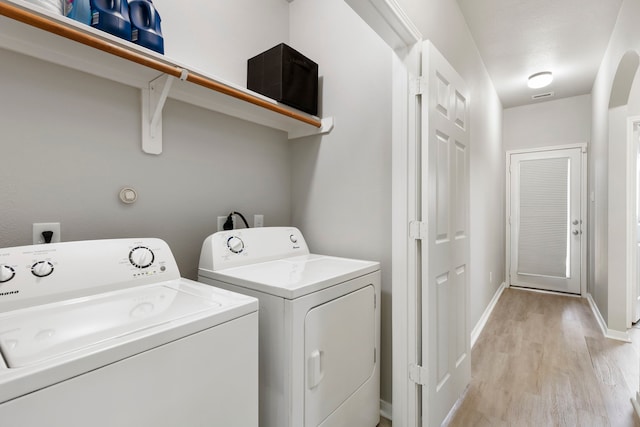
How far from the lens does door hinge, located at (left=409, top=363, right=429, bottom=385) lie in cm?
148

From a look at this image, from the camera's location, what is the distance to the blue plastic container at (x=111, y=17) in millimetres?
1108

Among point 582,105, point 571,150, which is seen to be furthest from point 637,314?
point 582,105

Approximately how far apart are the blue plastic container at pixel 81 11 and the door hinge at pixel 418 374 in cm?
204

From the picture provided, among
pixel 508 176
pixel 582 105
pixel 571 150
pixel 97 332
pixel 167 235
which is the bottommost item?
pixel 97 332

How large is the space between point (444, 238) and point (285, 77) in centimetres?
129

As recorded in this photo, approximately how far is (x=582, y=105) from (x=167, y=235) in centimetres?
533

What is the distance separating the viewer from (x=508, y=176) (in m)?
4.64

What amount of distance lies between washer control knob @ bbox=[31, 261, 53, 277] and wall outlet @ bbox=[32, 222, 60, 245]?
218 mm

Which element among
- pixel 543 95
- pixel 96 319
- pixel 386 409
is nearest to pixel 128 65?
pixel 96 319

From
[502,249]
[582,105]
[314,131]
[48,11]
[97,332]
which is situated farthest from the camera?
[502,249]

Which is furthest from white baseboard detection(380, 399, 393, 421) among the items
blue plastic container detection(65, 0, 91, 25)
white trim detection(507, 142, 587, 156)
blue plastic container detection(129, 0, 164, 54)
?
white trim detection(507, 142, 587, 156)

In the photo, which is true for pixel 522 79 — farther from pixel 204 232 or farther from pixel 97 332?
pixel 97 332

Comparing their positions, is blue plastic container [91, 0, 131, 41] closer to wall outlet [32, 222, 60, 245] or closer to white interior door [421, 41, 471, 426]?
wall outlet [32, 222, 60, 245]

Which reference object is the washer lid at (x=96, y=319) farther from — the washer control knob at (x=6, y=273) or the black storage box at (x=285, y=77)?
the black storage box at (x=285, y=77)
